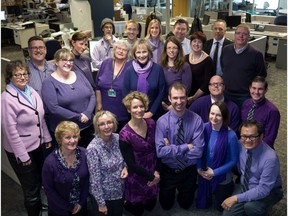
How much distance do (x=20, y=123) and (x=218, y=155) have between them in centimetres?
161

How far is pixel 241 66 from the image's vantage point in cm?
333

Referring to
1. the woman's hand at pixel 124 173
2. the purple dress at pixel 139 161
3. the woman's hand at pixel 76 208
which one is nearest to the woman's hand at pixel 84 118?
the purple dress at pixel 139 161

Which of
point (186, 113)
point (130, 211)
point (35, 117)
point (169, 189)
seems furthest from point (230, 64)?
point (35, 117)

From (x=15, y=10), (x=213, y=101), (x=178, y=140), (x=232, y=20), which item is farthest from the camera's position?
(x=15, y=10)

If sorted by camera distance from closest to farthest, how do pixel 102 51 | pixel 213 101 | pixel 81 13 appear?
pixel 213 101 → pixel 102 51 → pixel 81 13

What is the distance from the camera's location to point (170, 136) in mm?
2727

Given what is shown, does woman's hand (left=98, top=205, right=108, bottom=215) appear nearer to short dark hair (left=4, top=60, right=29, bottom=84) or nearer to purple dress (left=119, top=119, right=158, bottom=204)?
purple dress (left=119, top=119, right=158, bottom=204)

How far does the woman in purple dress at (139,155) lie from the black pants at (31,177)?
713 mm

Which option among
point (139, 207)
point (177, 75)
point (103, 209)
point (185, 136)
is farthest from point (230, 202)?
point (177, 75)

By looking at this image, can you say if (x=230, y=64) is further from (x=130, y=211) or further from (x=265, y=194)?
(x=130, y=211)

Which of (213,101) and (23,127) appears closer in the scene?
(23,127)

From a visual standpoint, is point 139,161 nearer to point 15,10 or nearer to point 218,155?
point 218,155

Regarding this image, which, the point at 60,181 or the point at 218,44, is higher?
the point at 218,44

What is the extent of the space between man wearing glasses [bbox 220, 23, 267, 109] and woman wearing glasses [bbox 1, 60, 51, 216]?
196cm
